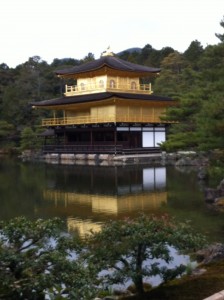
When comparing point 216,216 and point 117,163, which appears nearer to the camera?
point 216,216

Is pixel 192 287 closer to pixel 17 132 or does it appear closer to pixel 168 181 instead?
pixel 168 181

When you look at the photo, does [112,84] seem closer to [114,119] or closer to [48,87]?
[114,119]

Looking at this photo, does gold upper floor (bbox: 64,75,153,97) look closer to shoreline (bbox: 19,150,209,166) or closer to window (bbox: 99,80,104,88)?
window (bbox: 99,80,104,88)

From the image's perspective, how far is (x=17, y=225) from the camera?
18.0 feet

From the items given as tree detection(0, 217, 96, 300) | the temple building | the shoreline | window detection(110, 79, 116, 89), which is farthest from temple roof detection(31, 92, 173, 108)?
tree detection(0, 217, 96, 300)

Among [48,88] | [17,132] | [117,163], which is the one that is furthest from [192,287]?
[48,88]

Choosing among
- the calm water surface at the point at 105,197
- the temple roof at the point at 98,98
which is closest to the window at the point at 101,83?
the temple roof at the point at 98,98

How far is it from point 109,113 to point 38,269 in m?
35.4

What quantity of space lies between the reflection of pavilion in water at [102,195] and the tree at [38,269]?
6368 millimetres

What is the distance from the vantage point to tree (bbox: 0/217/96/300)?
4.93 metres

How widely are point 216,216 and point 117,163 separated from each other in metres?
21.6

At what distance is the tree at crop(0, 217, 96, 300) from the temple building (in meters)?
32.1

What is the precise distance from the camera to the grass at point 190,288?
256 inches

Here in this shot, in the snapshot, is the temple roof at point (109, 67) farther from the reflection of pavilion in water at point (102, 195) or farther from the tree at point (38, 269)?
the tree at point (38, 269)
